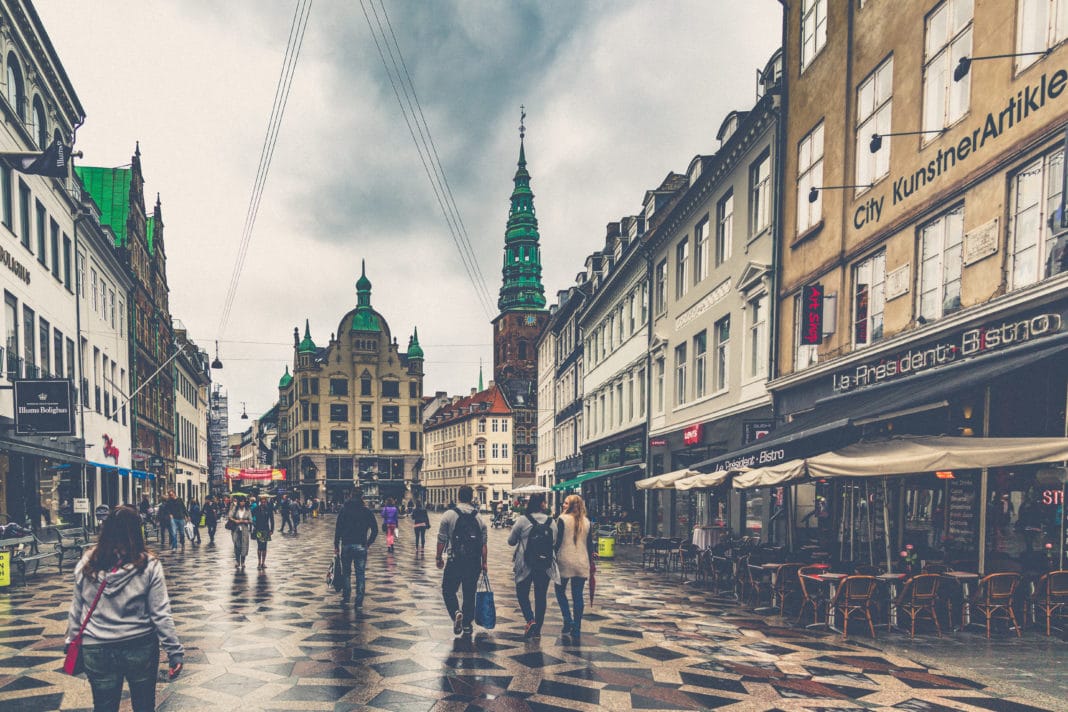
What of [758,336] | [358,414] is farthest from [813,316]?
[358,414]

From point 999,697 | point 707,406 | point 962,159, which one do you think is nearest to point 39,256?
point 707,406

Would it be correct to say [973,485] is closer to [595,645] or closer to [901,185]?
[901,185]

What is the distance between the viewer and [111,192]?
37.9 m

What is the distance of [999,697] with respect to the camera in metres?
6.83

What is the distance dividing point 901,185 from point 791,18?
7.18 m

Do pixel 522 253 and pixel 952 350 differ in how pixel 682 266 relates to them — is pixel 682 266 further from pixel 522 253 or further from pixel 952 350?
pixel 522 253

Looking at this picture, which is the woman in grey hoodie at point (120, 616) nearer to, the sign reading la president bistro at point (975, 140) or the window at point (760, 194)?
the sign reading la president bistro at point (975, 140)

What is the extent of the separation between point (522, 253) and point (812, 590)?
88463 millimetres

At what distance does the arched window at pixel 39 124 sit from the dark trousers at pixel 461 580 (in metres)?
20.4

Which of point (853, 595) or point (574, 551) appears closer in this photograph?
point (574, 551)

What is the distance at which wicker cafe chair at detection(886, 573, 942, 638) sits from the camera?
973 centimetres

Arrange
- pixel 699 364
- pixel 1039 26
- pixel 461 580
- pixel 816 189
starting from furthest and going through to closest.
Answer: pixel 699 364
pixel 816 189
pixel 1039 26
pixel 461 580

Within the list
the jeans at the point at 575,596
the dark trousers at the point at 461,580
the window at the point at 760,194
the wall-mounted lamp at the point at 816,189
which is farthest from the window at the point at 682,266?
the dark trousers at the point at 461,580

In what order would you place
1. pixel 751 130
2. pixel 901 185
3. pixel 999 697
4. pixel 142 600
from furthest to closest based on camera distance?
pixel 751 130, pixel 901 185, pixel 999 697, pixel 142 600
